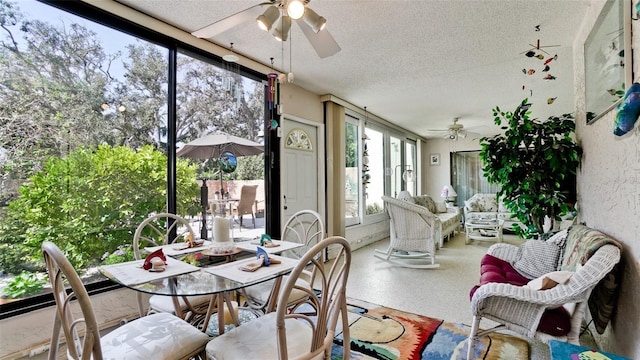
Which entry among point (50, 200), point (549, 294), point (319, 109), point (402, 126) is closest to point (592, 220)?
point (549, 294)

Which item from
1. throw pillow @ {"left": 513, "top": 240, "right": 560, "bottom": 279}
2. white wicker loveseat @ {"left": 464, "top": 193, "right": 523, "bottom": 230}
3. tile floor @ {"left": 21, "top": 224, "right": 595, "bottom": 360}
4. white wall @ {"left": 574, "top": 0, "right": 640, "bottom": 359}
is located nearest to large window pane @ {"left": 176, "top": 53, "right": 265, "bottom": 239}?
tile floor @ {"left": 21, "top": 224, "right": 595, "bottom": 360}

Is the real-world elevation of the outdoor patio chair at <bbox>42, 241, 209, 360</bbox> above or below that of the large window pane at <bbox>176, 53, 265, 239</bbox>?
Result: below

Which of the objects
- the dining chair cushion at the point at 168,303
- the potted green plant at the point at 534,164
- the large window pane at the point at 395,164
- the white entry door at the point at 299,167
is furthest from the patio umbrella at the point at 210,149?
the large window pane at the point at 395,164

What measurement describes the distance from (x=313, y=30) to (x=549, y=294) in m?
2.04

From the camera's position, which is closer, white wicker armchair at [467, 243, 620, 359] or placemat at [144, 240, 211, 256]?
white wicker armchair at [467, 243, 620, 359]

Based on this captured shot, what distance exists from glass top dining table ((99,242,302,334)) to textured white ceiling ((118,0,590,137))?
188 cm

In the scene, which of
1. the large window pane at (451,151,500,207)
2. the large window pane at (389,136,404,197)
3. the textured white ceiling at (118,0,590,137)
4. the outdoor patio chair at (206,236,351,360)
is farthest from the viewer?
the large window pane at (451,151,500,207)

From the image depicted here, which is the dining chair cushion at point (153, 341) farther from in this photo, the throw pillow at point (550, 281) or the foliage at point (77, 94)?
the throw pillow at point (550, 281)

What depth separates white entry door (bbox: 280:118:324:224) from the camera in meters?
3.82

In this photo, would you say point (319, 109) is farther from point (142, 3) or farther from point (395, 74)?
point (142, 3)

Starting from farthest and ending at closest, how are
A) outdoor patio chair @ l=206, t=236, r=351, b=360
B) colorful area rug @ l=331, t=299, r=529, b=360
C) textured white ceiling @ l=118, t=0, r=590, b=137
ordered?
textured white ceiling @ l=118, t=0, r=590, b=137, colorful area rug @ l=331, t=299, r=529, b=360, outdoor patio chair @ l=206, t=236, r=351, b=360

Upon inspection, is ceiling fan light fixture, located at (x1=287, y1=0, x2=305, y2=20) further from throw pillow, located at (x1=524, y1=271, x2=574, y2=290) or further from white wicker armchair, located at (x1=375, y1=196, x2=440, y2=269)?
white wicker armchair, located at (x1=375, y1=196, x2=440, y2=269)

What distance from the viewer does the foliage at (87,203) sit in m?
1.92

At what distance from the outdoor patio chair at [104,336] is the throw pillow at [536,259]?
244 centimetres
